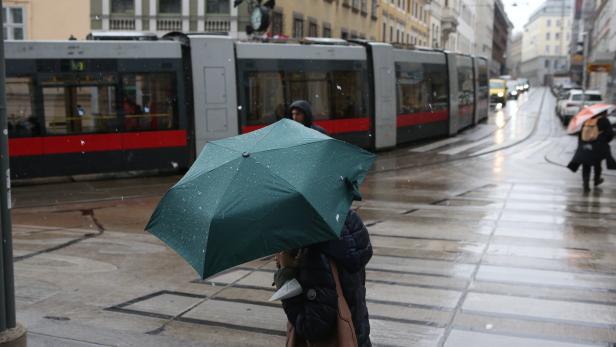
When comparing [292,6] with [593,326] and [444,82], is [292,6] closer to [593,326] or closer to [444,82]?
[444,82]

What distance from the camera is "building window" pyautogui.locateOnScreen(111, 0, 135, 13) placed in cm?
2766

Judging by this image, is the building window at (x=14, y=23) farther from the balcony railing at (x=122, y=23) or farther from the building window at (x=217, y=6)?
the building window at (x=217, y=6)

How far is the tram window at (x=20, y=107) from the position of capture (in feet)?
46.6

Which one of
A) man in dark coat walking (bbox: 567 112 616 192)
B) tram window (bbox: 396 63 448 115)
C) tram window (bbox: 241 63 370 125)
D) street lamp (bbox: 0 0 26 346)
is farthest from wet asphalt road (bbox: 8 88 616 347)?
tram window (bbox: 396 63 448 115)

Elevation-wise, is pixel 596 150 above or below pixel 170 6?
below

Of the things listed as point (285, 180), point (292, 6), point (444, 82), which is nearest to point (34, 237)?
point (285, 180)

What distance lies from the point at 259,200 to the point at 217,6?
26.4 metres

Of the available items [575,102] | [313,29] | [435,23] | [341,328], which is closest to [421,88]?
[313,29]

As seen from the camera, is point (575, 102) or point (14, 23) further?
point (575, 102)

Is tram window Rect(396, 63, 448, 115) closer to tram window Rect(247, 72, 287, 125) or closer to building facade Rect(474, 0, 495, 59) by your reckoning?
tram window Rect(247, 72, 287, 125)

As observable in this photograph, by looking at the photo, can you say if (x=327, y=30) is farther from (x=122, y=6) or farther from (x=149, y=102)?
(x=149, y=102)

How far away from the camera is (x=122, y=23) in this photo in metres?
27.6

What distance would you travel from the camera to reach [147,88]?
15.6 meters

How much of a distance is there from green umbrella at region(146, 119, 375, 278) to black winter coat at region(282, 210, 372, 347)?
0.18 m
